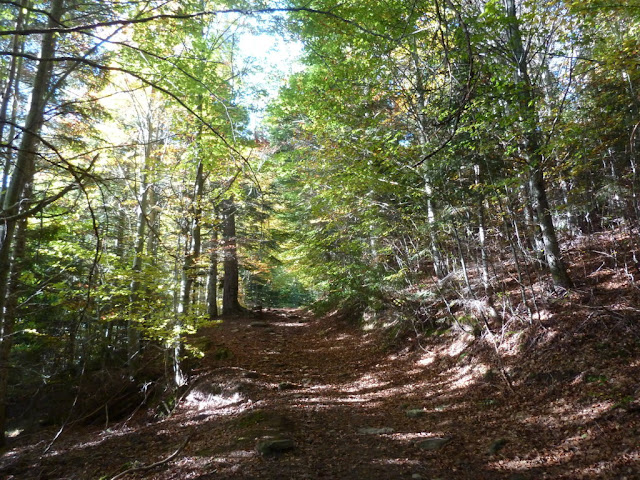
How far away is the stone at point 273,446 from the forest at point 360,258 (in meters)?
0.02

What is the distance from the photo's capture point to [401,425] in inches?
235

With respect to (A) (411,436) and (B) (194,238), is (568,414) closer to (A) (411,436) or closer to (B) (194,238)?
(A) (411,436)

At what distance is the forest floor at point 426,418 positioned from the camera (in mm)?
4496

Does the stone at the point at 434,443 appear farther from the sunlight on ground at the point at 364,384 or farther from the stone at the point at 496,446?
the sunlight on ground at the point at 364,384

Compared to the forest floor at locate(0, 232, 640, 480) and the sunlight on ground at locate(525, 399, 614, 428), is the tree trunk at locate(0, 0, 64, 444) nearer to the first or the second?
the forest floor at locate(0, 232, 640, 480)

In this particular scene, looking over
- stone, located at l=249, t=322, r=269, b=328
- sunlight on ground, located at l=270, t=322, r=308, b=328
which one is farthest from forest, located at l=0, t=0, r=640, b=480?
sunlight on ground, located at l=270, t=322, r=308, b=328

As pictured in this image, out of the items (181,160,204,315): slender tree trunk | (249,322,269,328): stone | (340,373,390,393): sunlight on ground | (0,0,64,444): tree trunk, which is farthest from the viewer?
(249,322,269,328): stone

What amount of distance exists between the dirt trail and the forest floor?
0.08 ft

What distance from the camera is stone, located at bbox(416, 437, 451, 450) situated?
16.7 ft

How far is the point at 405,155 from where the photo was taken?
926 cm

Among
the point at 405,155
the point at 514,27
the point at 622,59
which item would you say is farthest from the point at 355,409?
the point at 514,27

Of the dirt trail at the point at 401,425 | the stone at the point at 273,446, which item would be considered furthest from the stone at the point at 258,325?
the stone at the point at 273,446

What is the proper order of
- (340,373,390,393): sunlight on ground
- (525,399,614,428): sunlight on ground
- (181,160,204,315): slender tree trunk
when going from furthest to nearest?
(181,160,204,315): slender tree trunk → (340,373,390,393): sunlight on ground → (525,399,614,428): sunlight on ground

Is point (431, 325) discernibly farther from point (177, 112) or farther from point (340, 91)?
point (177, 112)
